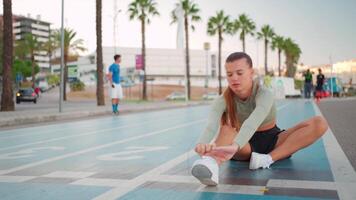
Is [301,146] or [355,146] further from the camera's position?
[355,146]

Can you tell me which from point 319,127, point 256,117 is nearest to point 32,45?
point 319,127

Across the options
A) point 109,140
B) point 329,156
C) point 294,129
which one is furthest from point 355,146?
point 109,140

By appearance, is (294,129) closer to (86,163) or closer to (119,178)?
(119,178)

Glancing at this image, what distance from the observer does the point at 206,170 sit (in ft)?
13.1

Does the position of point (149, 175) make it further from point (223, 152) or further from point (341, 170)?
point (341, 170)

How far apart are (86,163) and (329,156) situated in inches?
126

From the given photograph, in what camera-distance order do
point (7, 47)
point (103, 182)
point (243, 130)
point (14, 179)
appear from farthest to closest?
point (7, 47) → point (14, 179) → point (103, 182) → point (243, 130)

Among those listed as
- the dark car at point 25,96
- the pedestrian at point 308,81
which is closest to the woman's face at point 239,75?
the pedestrian at point 308,81

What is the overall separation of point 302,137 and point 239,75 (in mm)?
1183

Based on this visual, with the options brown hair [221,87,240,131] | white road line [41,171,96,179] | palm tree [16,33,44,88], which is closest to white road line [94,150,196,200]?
white road line [41,171,96,179]

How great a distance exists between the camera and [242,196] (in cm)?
392

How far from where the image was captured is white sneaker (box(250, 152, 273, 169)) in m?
5.07

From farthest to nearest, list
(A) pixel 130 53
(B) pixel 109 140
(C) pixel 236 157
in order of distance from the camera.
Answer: (A) pixel 130 53
(B) pixel 109 140
(C) pixel 236 157

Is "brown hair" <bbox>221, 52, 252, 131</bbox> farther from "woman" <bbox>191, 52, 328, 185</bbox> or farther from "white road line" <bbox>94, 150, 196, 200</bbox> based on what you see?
"white road line" <bbox>94, 150, 196, 200</bbox>
